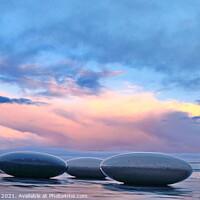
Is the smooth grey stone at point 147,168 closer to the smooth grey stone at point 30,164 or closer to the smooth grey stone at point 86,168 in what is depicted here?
the smooth grey stone at point 30,164

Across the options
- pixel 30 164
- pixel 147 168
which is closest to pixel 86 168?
pixel 30 164

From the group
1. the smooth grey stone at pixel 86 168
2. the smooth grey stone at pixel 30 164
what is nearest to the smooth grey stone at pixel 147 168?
the smooth grey stone at pixel 30 164

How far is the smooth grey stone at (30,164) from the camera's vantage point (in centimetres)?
3241

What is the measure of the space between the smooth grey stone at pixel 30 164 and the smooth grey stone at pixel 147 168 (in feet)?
26.5

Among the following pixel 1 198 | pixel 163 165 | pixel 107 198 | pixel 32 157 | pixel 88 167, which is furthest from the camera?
pixel 88 167

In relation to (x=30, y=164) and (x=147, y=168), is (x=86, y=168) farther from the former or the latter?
(x=147, y=168)

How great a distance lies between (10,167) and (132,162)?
13.9m

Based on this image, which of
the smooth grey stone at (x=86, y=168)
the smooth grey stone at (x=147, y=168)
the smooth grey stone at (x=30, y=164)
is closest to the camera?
the smooth grey stone at (x=147, y=168)

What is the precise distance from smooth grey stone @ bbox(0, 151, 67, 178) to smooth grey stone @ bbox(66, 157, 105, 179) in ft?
12.7

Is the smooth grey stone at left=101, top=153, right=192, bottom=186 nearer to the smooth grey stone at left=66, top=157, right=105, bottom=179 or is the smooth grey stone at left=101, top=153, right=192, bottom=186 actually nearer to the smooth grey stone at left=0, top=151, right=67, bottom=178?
the smooth grey stone at left=0, top=151, right=67, bottom=178

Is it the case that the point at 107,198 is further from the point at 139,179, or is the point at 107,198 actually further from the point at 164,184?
the point at 164,184

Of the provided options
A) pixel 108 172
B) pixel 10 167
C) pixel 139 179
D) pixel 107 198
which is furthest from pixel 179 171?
pixel 10 167

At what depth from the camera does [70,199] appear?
1662 cm

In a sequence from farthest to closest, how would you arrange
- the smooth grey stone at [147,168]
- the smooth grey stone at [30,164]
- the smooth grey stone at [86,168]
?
the smooth grey stone at [86,168]
the smooth grey stone at [30,164]
the smooth grey stone at [147,168]
